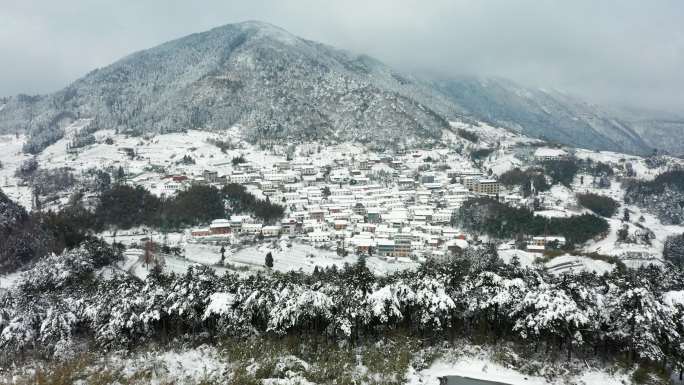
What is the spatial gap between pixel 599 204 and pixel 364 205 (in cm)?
5427

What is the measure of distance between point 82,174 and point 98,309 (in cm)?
10615

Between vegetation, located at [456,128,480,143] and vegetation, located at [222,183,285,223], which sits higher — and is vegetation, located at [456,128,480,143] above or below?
above

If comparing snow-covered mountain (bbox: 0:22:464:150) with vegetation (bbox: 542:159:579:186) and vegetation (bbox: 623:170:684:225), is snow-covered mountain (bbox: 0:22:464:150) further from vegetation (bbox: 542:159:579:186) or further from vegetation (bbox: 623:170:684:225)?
vegetation (bbox: 623:170:684:225)

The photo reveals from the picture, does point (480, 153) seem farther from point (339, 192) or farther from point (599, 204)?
point (339, 192)

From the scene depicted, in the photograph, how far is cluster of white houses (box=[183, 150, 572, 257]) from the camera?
7025 cm

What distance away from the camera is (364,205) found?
8956 centimetres

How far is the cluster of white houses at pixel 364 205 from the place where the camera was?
7025cm

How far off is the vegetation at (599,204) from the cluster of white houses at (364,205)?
59.2 ft

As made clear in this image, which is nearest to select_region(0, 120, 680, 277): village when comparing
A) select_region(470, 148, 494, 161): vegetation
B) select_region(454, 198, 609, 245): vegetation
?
select_region(470, 148, 494, 161): vegetation

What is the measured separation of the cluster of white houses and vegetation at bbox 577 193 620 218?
1804 cm

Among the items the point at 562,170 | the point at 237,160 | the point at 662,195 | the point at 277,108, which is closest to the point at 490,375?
the point at 237,160

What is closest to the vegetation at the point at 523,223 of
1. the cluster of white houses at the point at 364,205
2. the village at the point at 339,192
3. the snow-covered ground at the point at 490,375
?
the village at the point at 339,192

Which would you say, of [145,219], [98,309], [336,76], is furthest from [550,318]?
[336,76]

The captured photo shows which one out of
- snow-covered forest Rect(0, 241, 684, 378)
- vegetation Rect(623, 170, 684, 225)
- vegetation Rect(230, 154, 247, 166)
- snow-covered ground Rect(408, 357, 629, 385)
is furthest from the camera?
vegetation Rect(230, 154, 247, 166)
